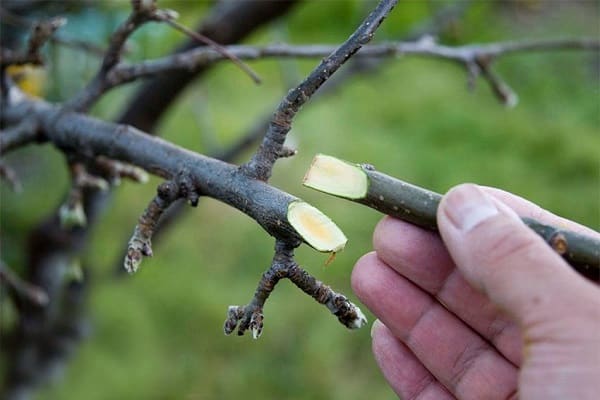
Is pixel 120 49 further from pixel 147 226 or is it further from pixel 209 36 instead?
pixel 209 36

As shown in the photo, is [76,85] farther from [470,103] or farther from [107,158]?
[470,103]

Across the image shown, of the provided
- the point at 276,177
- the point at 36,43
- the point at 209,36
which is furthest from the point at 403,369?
the point at 276,177

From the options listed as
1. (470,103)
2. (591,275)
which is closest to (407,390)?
(591,275)

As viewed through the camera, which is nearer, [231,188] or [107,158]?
[231,188]

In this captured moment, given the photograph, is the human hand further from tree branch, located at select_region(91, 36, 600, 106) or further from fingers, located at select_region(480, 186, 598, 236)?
tree branch, located at select_region(91, 36, 600, 106)

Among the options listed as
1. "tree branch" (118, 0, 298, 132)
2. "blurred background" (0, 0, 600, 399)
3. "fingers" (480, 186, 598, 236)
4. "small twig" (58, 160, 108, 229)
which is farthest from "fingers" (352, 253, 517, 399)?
"blurred background" (0, 0, 600, 399)

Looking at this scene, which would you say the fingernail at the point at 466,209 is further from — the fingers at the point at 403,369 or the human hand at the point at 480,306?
the fingers at the point at 403,369

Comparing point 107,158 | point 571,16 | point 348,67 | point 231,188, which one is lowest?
point 571,16
